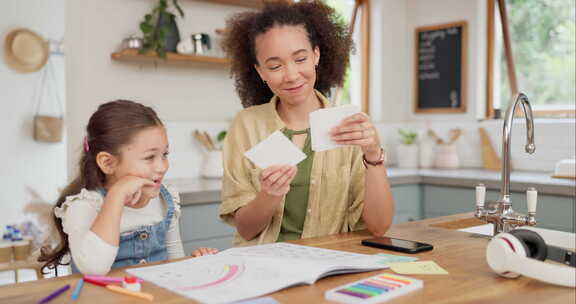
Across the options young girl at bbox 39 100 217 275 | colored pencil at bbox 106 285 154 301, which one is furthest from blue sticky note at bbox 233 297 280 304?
young girl at bbox 39 100 217 275

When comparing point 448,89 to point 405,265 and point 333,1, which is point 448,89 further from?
point 405,265

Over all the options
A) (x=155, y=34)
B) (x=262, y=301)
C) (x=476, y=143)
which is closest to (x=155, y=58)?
(x=155, y=34)

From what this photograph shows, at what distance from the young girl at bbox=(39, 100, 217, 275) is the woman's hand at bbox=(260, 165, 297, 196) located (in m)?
0.22

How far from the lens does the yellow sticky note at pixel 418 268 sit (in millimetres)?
1173

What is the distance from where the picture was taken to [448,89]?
14.1ft

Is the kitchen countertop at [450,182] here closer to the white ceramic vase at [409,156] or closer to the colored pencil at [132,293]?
the white ceramic vase at [409,156]

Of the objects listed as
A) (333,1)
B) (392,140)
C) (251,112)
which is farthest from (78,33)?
(392,140)

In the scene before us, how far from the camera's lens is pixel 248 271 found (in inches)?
43.8

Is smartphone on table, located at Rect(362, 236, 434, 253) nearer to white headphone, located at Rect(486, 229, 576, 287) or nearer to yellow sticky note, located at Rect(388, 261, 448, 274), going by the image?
yellow sticky note, located at Rect(388, 261, 448, 274)

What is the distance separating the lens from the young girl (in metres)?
1.42

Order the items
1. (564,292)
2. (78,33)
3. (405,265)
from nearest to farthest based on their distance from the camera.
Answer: (564,292) < (405,265) < (78,33)

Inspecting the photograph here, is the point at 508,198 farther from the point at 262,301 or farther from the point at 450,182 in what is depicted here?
the point at 450,182

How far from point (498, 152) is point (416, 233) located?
2.56 meters

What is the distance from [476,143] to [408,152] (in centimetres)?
48
